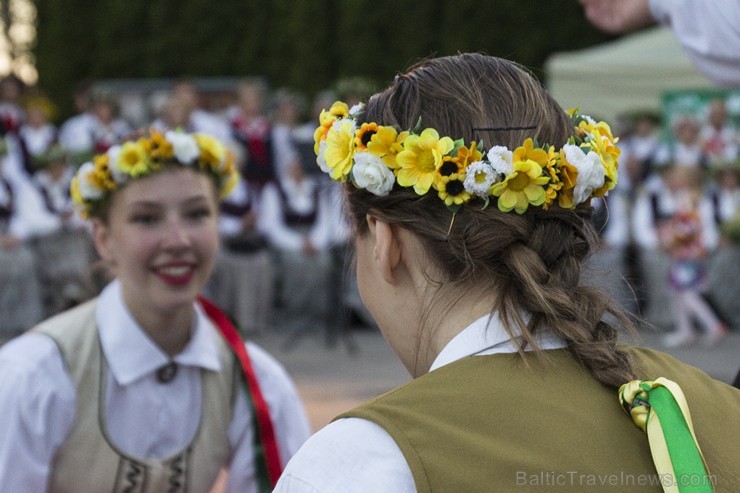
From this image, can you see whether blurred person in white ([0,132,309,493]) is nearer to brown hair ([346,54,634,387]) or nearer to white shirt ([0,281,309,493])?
white shirt ([0,281,309,493])

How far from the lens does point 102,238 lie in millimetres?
3359

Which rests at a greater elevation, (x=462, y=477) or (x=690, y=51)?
(x=690, y=51)

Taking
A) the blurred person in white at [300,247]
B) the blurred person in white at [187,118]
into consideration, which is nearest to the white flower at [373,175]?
the blurred person in white at [187,118]

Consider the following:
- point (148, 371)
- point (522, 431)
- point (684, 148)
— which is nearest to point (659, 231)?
point (684, 148)

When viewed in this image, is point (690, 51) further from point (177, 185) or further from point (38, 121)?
point (38, 121)

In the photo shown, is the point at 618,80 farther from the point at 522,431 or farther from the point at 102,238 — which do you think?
the point at 522,431

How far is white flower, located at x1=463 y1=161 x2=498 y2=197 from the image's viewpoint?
161 cm

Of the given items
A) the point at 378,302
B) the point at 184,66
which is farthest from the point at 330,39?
the point at 378,302

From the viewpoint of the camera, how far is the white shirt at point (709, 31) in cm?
231

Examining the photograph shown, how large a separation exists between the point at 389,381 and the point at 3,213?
387 centimetres

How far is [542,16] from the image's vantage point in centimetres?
1677

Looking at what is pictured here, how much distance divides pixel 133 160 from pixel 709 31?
168 cm

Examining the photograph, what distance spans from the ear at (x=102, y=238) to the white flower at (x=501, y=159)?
1.92m

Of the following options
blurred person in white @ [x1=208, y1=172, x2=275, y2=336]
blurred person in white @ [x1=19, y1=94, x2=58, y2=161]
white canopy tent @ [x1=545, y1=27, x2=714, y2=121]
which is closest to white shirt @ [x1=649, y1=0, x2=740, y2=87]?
blurred person in white @ [x1=208, y1=172, x2=275, y2=336]
